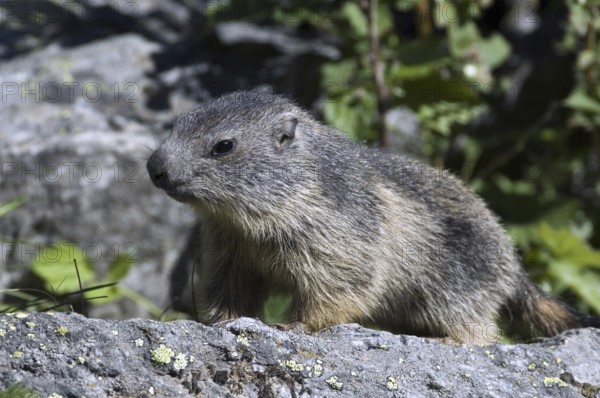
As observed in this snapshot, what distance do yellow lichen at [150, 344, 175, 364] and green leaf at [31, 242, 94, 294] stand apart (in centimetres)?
237

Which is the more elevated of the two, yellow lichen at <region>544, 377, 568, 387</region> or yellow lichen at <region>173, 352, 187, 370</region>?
yellow lichen at <region>173, 352, 187, 370</region>

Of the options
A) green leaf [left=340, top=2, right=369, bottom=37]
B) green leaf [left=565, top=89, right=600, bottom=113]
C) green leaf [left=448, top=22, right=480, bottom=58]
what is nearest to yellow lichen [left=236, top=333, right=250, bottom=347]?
green leaf [left=340, top=2, right=369, bottom=37]

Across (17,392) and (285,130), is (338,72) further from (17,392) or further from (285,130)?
(17,392)

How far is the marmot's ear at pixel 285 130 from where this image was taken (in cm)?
532

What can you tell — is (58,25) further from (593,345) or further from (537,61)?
(593,345)

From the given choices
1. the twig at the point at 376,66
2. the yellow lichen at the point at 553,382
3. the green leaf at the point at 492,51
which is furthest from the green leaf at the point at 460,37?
the yellow lichen at the point at 553,382

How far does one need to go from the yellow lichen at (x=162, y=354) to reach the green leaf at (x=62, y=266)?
237cm

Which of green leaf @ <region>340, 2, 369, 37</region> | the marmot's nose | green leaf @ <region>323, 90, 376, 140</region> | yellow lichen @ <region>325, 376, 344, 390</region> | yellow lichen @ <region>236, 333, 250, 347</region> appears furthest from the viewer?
green leaf @ <region>340, 2, 369, 37</region>

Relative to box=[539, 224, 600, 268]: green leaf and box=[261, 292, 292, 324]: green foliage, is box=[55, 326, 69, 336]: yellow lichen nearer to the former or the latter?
box=[261, 292, 292, 324]: green foliage

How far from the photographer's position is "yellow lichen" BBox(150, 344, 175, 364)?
3674mm

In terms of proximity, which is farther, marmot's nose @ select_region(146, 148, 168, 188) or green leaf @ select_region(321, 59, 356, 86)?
green leaf @ select_region(321, 59, 356, 86)

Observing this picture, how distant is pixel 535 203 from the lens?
814 cm

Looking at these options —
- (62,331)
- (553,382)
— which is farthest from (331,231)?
(62,331)

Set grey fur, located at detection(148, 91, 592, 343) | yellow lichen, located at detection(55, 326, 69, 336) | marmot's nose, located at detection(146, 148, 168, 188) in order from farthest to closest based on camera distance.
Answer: grey fur, located at detection(148, 91, 592, 343) → marmot's nose, located at detection(146, 148, 168, 188) → yellow lichen, located at detection(55, 326, 69, 336)
